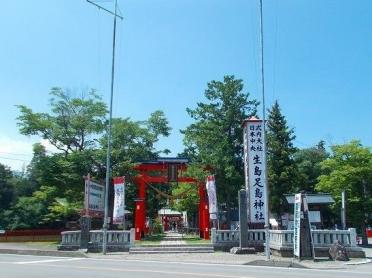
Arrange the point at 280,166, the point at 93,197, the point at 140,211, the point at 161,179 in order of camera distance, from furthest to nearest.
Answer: the point at 280,166 → the point at 161,179 → the point at 140,211 → the point at 93,197

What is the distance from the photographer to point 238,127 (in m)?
34.8

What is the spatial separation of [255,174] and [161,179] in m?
13.8

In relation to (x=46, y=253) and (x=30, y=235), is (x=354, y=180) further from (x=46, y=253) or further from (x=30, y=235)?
(x=30, y=235)

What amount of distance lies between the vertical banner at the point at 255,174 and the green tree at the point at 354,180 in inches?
534

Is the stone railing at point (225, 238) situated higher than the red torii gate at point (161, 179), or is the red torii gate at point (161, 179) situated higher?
the red torii gate at point (161, 179)

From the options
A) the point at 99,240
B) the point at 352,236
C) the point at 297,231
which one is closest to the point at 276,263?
the point at 297,231

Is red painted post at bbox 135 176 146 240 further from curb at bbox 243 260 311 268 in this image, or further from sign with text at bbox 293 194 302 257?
curb at bbox 243 260 311 268

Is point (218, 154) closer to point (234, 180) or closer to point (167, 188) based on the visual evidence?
point (234, 180)

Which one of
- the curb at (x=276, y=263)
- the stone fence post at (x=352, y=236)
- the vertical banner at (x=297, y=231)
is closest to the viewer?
the curb at (x=276, y=263)

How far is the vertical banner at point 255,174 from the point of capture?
22422 millimetres

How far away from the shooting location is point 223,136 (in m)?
34.2

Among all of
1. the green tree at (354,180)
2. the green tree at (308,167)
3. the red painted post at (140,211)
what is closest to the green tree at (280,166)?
the green tree at (308,167)

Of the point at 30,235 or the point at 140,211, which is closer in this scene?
the point at 140,211

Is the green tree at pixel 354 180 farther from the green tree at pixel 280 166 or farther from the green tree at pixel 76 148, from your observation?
the green tree at pixel 76 148
